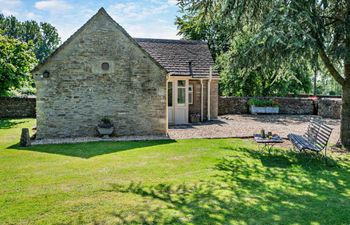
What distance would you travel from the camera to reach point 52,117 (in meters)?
13.9

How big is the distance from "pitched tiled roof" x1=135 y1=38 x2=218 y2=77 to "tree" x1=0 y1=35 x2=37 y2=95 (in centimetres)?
964

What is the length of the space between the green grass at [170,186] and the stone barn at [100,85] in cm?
293

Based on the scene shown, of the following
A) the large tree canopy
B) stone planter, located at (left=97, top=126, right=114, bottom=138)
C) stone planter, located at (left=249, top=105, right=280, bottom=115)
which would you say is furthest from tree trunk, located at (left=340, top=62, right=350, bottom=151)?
stone planter, located at (left=249, top=105, right=280, bottom=115)

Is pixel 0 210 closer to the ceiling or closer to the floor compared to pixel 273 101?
closer to the floor

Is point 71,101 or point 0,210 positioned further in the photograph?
point 71,101

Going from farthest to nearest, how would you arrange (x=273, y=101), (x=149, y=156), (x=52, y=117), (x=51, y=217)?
(x=273, y=101)
(x=52, y=117)
(x=149, y=156)
(x=51, y=217)

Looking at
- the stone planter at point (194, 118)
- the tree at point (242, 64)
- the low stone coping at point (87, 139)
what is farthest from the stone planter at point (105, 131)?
the stone planter at point (194, 118)

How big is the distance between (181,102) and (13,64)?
1396 centimetres

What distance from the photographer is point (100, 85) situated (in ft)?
46.6

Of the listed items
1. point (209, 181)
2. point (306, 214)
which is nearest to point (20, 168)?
point (209, 181)

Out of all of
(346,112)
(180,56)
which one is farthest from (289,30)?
(180,56)

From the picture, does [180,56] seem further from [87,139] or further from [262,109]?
[87,139]

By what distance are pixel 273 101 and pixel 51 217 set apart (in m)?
24.7

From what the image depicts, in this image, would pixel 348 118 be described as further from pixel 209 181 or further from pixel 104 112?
pixel 104 112
